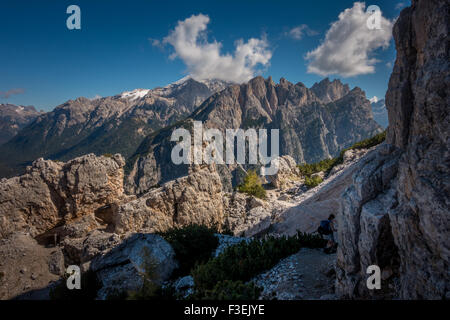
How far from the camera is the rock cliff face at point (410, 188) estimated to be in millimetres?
5141

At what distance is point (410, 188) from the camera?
6066 millimetres

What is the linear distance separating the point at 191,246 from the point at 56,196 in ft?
65.1

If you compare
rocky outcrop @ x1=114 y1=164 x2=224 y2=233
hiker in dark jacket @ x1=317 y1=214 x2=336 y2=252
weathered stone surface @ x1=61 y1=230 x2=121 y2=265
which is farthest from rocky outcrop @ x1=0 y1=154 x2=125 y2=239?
hiker in dark jacket @ x1=317 y1=214 x2=336 y2=252

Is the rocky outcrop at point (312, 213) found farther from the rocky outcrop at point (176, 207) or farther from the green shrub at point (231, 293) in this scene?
the green shrub at point (231, 293)

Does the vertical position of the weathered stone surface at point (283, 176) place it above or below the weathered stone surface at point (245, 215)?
above

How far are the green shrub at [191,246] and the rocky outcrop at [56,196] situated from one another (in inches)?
590

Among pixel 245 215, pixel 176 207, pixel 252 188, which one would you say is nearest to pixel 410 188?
pixel 176 207

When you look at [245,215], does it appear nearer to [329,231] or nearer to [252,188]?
[252,188]

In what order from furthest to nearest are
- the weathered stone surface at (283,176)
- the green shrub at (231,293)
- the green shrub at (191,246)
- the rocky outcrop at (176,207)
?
1. the weathered stone surface at (283,176)
2. the rocky outcrop at (176,207)
3. the green shrub at (191,246)
4. the green shrub at (231,293)

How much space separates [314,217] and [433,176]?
15.1 m

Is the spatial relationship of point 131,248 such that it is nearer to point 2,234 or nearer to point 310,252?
point 310,252

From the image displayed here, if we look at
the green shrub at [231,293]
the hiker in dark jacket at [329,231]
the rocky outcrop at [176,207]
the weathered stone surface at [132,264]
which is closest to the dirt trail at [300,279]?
the hiker in dark jacket at [329,231]
